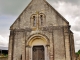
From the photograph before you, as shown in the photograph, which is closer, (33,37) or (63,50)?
(63,50)

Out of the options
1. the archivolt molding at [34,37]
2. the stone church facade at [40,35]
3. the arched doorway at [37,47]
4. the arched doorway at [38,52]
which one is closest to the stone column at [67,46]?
the stone church facade at [40,35]

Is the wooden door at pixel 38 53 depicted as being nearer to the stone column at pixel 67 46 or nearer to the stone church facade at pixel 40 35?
the stone church facade at pixel 40 35

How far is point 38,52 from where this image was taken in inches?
733

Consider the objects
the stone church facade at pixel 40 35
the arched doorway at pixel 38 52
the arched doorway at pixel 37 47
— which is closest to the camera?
the stone church facade at pixel 40 35

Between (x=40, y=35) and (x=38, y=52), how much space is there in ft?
7.60

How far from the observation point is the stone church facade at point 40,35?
57.9 feet

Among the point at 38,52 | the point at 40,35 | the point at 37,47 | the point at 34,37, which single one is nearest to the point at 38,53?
the point at 38,52

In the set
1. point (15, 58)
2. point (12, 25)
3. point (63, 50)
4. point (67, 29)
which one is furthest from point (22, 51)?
point (67, 29)

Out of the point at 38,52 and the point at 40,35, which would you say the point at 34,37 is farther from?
the point at 38,52

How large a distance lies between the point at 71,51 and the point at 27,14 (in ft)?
26.0

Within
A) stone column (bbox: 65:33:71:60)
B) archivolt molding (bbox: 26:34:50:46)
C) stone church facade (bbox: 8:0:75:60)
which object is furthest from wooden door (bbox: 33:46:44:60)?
stone column (bbox: 65:33:71:60)

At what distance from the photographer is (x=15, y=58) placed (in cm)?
1878

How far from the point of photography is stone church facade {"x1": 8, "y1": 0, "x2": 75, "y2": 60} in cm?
1764

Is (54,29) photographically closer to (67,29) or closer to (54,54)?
(67,29)
